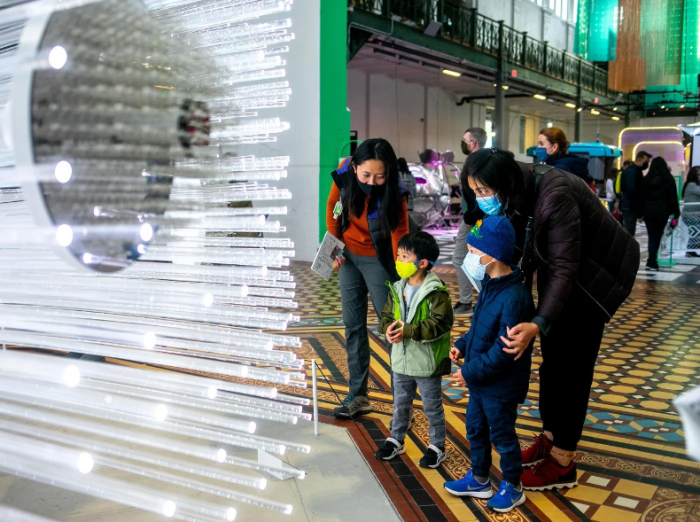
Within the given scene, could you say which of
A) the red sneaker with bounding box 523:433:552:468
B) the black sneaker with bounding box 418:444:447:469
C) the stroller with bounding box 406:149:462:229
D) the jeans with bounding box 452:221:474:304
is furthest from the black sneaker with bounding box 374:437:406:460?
the stroller with bounding box 406:149:462:229

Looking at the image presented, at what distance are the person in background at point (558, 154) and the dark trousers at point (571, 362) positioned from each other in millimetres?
2054

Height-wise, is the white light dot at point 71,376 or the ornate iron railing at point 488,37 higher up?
the ornate iron railing at point 488,37

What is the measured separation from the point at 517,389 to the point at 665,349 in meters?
3.36

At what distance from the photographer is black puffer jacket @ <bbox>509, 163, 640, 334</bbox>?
8.17 ft

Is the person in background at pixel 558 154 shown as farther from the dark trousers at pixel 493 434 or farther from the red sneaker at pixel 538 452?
the dark trousers at pixel 493 434

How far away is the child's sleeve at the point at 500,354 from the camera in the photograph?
253cm

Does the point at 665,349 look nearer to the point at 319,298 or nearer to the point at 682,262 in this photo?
the point at 319,298

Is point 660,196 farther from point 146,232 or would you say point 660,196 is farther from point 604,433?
point 146,232

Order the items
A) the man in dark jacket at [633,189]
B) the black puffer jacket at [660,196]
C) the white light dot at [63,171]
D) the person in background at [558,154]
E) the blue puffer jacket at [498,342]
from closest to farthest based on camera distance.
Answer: the white light dot at [63,171] → the blue puffer jacket at [498,342] → the person in background at [558,154] → the black puffer jacket at [660,196] → the man in dark jacket at [633,189]

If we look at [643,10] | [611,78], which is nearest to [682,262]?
[611,78]

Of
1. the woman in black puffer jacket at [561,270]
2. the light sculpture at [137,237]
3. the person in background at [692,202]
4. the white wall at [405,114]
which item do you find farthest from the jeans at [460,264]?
the white wall at [405,114]

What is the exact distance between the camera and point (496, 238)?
252cm

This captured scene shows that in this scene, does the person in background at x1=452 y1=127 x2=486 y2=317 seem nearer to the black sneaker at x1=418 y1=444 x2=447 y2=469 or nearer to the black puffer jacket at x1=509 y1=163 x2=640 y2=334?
the black sneaker at x1=418 y1=444 x2=447 y2=469

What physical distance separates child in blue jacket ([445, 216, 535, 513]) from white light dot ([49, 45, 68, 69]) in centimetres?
208
